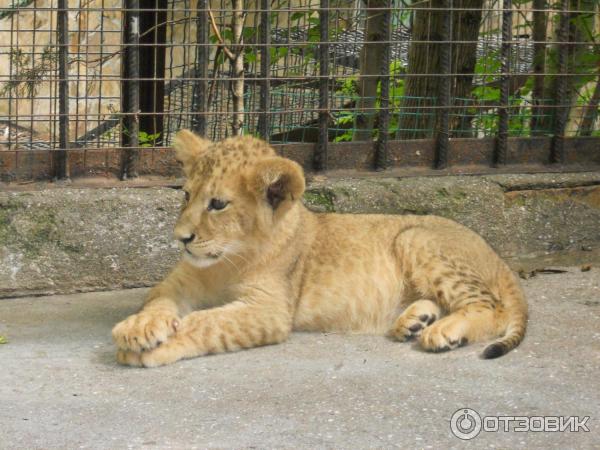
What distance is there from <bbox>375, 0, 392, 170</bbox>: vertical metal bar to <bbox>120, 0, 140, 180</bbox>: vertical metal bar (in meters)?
1.60

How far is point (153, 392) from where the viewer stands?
4840mm

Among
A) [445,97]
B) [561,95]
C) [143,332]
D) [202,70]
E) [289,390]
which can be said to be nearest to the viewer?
[289,390]

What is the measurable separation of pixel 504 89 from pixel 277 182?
8.23 feet

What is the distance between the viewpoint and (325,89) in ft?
23.4

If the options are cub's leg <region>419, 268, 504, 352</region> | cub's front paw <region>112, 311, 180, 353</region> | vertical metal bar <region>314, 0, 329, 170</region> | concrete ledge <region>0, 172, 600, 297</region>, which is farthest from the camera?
vertical metal bar <region>314, 0, 329, 170</region>

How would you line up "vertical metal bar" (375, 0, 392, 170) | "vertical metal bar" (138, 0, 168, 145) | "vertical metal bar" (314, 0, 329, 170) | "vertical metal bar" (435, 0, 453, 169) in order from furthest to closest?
"vertical metal bar" (138, 0, 168, 145)
"vertical metal bar" (435, 0, 453, 169)
"vertical metal bar" (375, 0, 392, 170)
"vertical metal bar" (314, 0, 329, 170)

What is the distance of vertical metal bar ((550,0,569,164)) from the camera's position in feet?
25.0

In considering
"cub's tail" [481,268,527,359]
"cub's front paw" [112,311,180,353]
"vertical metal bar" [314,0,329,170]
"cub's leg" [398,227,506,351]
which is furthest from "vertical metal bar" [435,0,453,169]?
"cub's front paw" [112,311,180,353]

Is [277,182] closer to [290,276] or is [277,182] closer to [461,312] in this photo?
[290,276]

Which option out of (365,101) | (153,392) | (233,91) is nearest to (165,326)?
(153,392)

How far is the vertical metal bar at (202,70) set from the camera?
685cm

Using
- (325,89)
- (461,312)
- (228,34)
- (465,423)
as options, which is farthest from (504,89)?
(465,423)

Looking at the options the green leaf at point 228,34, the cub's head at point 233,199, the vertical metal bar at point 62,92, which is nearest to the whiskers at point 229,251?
the cub's head at point 233,199

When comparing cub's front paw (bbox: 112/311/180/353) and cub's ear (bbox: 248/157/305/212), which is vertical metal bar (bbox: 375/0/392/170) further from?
cub's front paw (bbox: 112/311/180/353)
